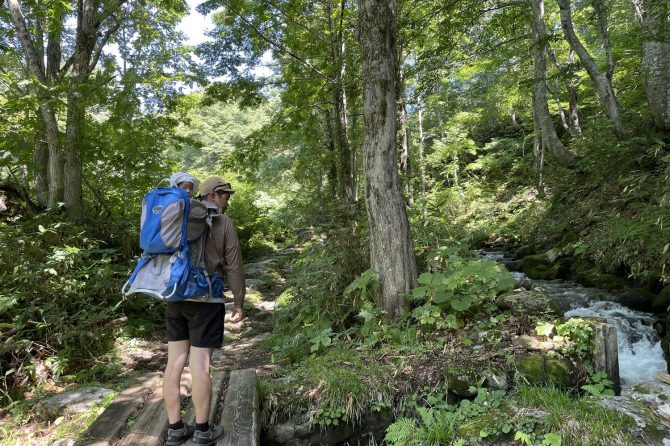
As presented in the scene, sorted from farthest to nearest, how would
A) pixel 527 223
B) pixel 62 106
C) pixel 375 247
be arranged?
pixel 527 223 < pixel 62 106 < pixel 375 247

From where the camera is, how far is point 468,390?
11.7 feet

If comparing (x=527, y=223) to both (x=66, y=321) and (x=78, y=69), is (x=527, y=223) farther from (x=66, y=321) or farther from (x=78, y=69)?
Answer: (x=78, y=69)

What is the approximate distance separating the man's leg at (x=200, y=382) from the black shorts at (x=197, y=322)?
2.5 inches

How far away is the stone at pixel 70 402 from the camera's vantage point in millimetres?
4469

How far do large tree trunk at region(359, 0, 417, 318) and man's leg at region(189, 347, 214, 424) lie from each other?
255 cm

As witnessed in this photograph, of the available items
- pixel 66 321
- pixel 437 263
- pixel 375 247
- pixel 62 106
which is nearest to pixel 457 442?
pixel 375 247

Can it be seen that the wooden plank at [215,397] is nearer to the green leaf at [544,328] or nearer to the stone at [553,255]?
the green leaf at [544,328]

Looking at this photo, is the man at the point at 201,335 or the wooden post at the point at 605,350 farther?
the wooden post at the point at 605,350

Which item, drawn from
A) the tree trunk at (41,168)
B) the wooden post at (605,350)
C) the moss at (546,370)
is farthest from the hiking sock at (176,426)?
the tree trunk at (41,168)

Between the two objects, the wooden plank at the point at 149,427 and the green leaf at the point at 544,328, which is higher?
the green leaf at the point at 544,328

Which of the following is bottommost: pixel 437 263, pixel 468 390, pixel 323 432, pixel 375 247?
pixel 323 432

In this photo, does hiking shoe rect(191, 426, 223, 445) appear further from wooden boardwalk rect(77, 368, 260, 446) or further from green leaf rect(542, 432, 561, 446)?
green leaf rect(542, 432, 561, 446)

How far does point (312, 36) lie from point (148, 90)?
4.58m

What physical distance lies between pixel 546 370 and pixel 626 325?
3.03 metres
